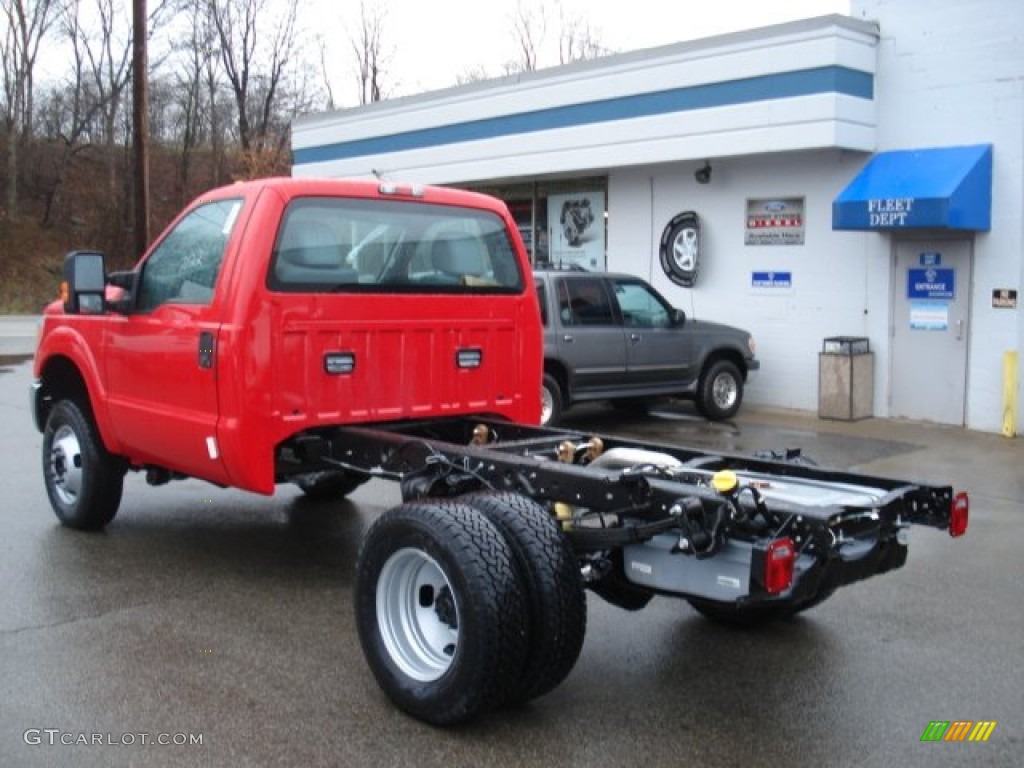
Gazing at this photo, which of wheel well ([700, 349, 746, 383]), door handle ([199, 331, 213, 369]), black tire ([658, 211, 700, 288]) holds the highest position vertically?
black tire ([658, 211, 700, 288])

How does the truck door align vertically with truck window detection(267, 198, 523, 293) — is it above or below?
below

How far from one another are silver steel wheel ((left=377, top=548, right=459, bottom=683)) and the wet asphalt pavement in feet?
0.82

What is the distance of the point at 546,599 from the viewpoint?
415 cm

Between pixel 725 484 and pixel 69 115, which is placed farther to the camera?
pixel 69 115

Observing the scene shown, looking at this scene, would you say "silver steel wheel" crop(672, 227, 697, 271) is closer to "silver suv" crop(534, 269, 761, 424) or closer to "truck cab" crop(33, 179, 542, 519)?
"silver suv" crop(534, 269, 761, 424)

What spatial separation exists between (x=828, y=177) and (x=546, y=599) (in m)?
10.9

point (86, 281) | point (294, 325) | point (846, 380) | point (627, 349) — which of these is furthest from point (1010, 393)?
point (86, 281)

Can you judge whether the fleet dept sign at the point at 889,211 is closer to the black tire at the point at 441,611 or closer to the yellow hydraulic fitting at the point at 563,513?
the yellow hydraulic fitting at the point at 563,513

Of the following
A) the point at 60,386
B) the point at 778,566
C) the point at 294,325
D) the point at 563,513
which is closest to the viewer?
the point at 778,566

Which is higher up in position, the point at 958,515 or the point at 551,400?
the point at 958,515

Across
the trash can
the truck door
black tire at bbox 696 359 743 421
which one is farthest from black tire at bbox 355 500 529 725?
the trash can

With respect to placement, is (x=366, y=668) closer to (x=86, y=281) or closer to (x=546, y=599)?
(x=546, y=599)

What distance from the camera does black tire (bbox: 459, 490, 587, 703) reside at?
4164 mm

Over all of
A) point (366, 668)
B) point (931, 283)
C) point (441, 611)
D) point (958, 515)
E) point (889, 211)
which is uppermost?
point (889, 211)
